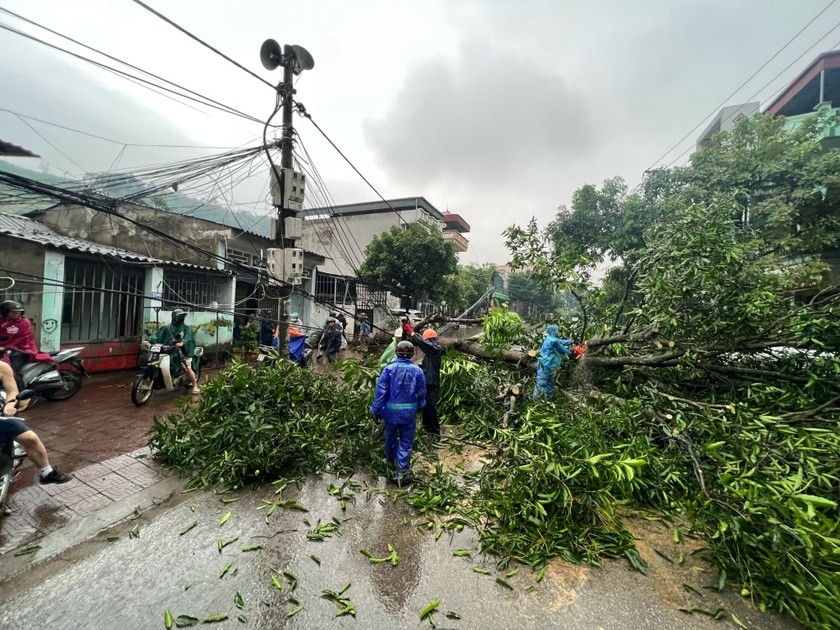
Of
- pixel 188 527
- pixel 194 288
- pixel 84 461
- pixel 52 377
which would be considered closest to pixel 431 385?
pixel 188 527

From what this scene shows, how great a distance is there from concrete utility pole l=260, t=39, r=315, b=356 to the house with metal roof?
67.6 inches

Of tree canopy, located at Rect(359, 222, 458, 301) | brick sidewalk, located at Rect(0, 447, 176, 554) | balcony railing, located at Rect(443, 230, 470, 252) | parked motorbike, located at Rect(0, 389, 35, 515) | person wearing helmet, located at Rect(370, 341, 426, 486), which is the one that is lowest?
brick sidewalk, located at Rect(0, 447, 176, 554)

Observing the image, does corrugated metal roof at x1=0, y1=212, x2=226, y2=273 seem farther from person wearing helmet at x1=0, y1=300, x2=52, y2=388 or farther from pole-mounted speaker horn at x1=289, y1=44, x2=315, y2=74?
pole-mounted speaker horn at x1=289, y1=44, x2=315, y2=74

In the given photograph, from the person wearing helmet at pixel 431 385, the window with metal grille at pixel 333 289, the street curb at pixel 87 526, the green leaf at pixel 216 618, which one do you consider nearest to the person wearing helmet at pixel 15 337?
the street curb at pixel 87 526

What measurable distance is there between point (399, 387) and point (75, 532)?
2.98 m

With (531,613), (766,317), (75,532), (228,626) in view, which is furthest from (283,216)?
(766,317)

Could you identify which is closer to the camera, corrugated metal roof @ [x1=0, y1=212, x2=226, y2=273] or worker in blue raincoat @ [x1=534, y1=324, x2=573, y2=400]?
worker in blue raincoat @ [x1=534, y1=324, x2=573, y2=400]

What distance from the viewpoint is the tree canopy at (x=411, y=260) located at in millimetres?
16422

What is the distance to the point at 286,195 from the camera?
6281mm

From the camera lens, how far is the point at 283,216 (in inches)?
252

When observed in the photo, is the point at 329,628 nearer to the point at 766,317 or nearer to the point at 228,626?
the point at 228,626

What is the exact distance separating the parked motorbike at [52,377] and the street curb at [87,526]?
288 cm

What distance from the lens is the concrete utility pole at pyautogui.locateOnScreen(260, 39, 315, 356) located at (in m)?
6.24

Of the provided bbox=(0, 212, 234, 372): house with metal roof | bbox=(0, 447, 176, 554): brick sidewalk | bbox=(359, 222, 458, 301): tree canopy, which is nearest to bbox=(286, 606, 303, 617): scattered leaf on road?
bbox=(0, 447, 176, 554): brick sidewalk
